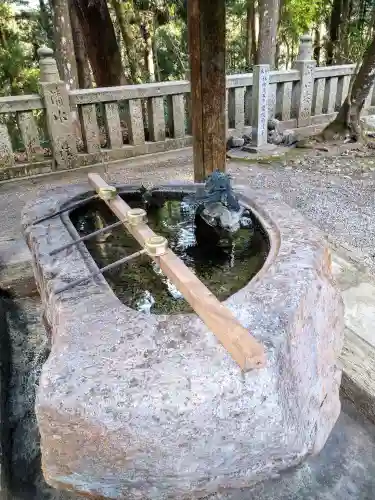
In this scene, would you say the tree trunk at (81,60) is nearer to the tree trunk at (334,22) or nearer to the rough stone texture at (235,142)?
the rough stone texture at (235,142)

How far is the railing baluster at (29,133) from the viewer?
514 centimetres

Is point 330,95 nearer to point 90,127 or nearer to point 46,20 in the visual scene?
point 90,127

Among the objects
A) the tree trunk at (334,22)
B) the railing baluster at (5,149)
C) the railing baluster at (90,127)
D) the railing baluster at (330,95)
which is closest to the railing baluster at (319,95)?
the railing baluster at (330,95)

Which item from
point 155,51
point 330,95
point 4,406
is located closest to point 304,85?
point 330,95

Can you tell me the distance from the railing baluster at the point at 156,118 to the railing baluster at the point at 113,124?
1.61 ft

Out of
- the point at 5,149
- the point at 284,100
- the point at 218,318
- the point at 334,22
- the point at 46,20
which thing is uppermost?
the point at 46,20

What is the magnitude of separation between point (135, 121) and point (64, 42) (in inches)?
86.0

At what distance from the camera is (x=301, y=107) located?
279 inches

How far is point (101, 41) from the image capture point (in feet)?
22.1

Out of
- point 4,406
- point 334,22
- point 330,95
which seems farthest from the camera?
point 334,22

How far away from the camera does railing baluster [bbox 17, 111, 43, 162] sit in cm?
514

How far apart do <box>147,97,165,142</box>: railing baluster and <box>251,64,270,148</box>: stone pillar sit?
1.33 m

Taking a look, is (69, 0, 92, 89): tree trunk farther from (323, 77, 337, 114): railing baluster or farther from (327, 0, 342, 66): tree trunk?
(327, 0, 342, 66): tree trunk

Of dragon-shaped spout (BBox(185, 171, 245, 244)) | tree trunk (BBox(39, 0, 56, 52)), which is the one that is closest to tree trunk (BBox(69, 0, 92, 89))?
tree trunk (BBox(39, 0, 56, 52))
